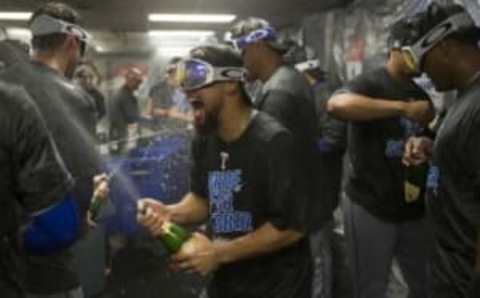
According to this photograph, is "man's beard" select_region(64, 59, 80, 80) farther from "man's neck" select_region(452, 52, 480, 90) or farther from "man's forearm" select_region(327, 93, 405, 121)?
"man's neck" select_region(452, 52, 480, 90)

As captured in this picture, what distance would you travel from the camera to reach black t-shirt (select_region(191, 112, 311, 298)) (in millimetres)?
2424

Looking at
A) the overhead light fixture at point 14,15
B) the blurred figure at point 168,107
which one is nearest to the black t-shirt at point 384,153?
the blurred figure at point 168,107

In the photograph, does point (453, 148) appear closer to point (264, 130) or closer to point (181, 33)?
point (264, 130)

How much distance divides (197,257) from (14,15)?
902 cm

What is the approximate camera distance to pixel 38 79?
3.15 metres

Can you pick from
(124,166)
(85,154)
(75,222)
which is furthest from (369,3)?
(75,222)

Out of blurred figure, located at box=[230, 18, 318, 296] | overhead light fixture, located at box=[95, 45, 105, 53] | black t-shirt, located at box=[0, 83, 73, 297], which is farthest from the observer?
overhead light fixture, located at box=[95, 45, 105, 53]

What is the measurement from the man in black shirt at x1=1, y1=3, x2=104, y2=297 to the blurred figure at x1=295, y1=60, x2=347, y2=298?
4.89 feet

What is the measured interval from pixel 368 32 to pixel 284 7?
2863mm

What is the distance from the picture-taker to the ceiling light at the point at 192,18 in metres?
10.7

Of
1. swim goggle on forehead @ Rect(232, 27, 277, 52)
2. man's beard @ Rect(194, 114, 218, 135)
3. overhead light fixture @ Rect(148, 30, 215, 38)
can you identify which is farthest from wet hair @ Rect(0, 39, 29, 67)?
overhead light fixture @ Rect(148, 30, 215, 38)

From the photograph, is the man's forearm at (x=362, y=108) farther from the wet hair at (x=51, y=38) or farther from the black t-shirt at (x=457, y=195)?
the wet hair at (x=51, y=38)

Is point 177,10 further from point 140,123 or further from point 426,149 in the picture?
point 426,149

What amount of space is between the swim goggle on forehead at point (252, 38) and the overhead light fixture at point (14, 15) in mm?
6996
